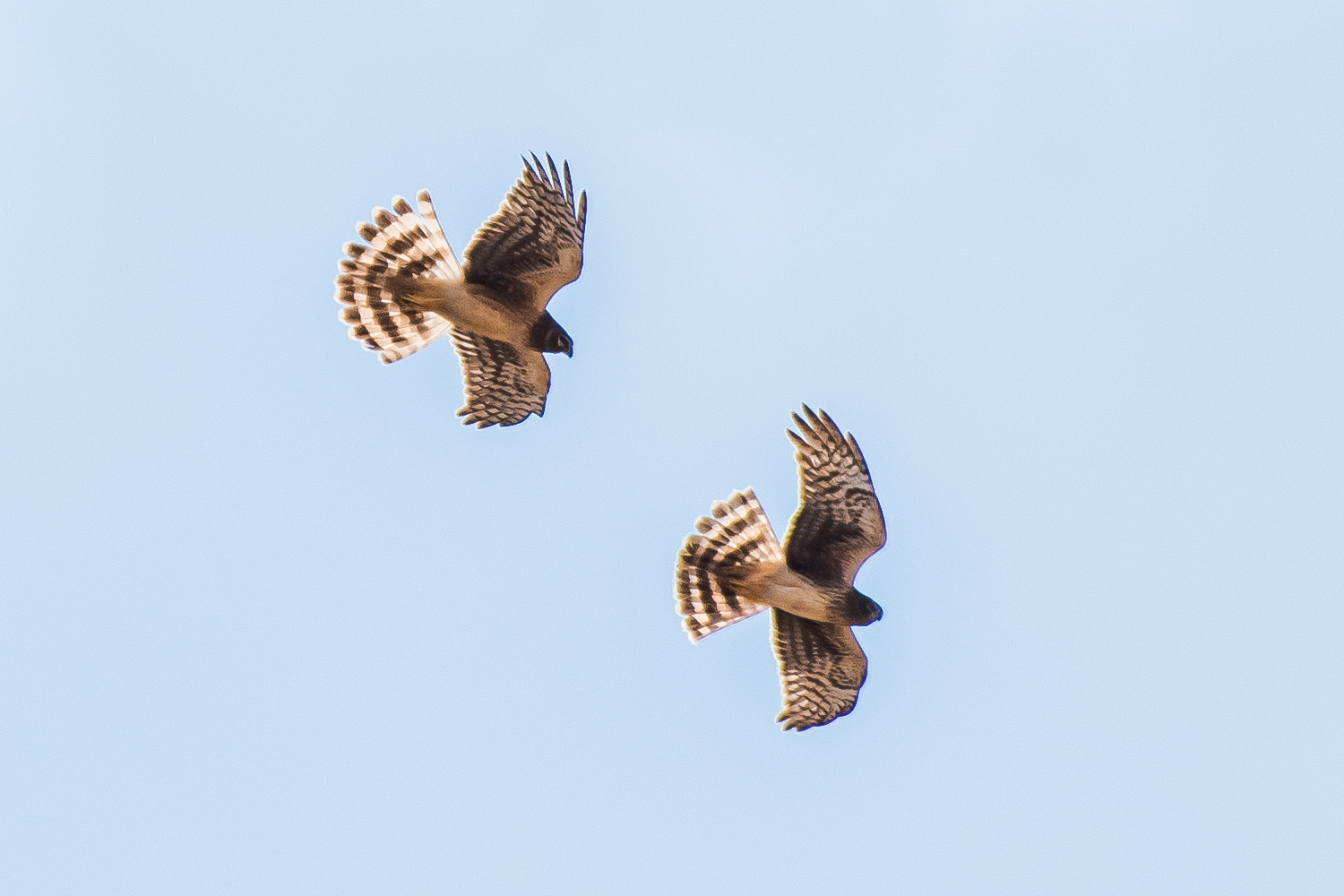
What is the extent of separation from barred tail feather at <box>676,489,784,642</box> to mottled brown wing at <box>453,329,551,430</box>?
2.20m

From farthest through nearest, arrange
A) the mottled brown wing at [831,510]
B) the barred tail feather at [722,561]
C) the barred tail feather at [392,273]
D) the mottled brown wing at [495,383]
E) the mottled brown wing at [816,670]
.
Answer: the mottled brown wing at [495,383] → the barred tail feather at [392,273] → the mottled brown wing at [816,670] → the barred tail feather at [722,561] → the mottled brown wing at [831,510]

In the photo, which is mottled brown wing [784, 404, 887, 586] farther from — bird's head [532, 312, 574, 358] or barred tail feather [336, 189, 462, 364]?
barred tail feather [336, 189, 462, 364]

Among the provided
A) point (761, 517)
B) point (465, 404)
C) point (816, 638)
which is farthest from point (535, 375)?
point (816, 638)

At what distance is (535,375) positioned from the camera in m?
13.5

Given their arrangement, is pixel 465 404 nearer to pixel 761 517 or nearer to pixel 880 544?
pixel 761 517

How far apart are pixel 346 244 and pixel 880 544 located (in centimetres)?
534

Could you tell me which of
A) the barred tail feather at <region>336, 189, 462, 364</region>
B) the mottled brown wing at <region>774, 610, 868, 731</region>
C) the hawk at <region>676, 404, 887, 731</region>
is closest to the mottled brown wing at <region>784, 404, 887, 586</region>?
the hawk at <region>676, 404, 887, 731</region>

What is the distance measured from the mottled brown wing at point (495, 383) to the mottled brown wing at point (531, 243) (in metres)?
0.85

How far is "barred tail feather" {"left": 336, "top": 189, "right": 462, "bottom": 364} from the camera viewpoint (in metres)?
12.9

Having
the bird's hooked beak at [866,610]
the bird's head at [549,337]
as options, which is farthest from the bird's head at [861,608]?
the bird's head at [549,337]

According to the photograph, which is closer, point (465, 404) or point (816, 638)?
point (816, 638)

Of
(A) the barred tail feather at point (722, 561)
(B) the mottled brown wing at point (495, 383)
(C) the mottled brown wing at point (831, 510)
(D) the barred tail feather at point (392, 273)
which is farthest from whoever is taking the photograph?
(B) the mottled brown wing at point (495, 383)

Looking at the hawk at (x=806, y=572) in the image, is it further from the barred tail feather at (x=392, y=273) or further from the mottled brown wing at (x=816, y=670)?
the barred tail feather at (x=392, y=273)

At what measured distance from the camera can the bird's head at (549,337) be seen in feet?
42.5
